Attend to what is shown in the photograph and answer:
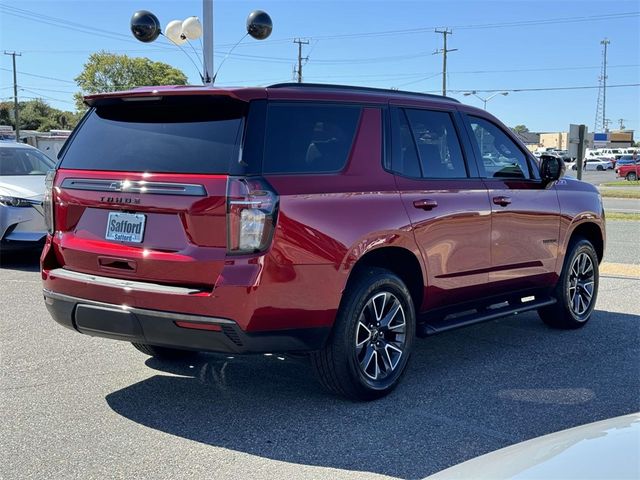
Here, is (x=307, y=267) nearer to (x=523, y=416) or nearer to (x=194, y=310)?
(x=194, y=310)

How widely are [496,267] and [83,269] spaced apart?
3105 mm

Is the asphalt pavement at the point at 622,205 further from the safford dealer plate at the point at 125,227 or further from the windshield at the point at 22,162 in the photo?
the safford dealer plate at the point at 125,227

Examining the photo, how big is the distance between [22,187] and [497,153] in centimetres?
684

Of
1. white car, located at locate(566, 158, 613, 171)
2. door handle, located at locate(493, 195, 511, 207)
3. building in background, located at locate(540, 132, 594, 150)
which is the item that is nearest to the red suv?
door handle, located at locate(493, 195, 511, 207)

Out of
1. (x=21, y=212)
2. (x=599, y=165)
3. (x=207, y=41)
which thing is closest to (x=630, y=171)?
(x=599, y=165)

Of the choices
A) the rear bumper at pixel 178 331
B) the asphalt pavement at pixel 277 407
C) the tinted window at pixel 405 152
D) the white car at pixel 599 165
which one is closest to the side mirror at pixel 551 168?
the asphalt pavement at pixel 277 407

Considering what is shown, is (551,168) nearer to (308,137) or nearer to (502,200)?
(502,200)

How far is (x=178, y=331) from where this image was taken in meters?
3.97

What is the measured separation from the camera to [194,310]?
12.9 feet

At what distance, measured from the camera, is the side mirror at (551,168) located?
6.18m

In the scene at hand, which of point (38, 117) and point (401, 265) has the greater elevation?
point (38, 117)

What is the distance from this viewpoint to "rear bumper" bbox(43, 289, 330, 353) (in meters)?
3.93

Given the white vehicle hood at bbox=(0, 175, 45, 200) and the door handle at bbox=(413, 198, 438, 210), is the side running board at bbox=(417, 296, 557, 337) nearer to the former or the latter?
the door handle at bbox=(413, 198, 438, 210)

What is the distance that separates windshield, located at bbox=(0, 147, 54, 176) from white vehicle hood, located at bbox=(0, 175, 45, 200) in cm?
35
